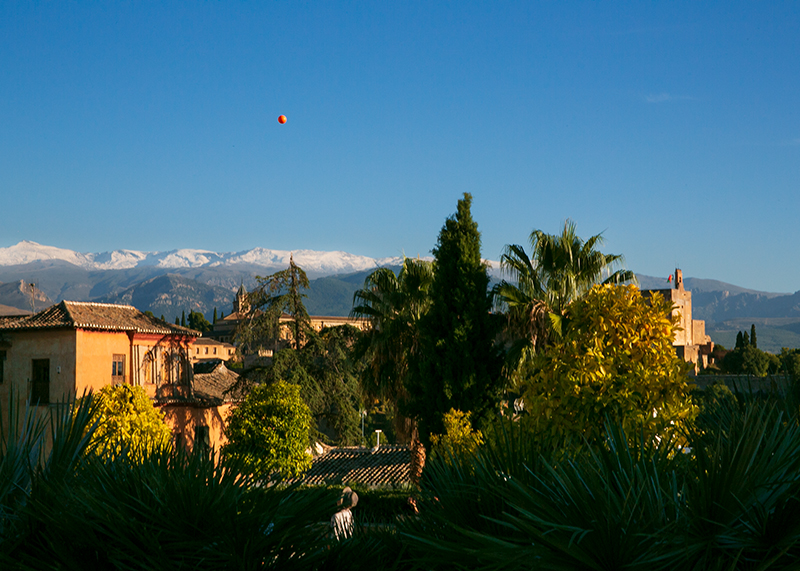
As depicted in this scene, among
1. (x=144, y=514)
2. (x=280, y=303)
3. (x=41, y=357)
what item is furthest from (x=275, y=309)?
(x=144, y=514)

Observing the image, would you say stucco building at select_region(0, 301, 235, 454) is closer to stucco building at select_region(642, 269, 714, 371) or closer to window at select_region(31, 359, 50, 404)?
window at select_region(31, 359, 50, 404)

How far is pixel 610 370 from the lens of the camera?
8508 millimetres

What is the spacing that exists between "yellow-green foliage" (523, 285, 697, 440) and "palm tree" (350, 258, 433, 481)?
11983mm

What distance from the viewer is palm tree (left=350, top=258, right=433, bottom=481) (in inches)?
849

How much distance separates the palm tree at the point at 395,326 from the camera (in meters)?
21.6

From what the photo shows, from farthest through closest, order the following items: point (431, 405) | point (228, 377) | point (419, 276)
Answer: point (228, 377) → point (419, 276) → point (431, 405)

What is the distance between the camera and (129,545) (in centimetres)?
272

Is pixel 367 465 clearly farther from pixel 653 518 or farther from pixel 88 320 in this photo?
pixel 653 518

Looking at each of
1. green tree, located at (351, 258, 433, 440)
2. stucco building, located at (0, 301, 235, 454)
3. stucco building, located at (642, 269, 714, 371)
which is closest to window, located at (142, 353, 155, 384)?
stucco building, located at (0, 301, 235, 454)

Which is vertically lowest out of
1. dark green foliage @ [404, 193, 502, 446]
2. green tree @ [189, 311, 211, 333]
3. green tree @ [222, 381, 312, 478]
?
green tree @ [189, 311, 211, 333]

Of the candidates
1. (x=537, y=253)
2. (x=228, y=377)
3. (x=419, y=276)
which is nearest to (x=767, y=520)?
(x=537, y=253)

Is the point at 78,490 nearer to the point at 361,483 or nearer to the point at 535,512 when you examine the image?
the point at 535,512

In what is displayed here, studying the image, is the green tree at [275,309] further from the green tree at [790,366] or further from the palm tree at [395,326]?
the green tree at [790,366]

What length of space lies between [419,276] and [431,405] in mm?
4942
